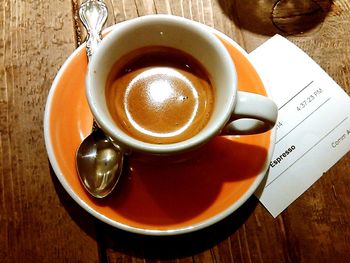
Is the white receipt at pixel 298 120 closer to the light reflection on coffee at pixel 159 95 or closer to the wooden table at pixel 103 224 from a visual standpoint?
the wooden table at pixel 103 224

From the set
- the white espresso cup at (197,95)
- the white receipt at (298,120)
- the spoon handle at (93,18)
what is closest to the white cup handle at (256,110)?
the white espresso cup at (197,95)

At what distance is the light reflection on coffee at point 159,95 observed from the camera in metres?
0.70

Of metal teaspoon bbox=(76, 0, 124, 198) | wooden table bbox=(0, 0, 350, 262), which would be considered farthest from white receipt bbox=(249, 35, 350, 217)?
metal teaspoon bbox=(76, 0, 124, 198)

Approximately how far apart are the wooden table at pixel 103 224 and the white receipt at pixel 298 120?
0.06 ft

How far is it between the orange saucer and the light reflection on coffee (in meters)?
0.05

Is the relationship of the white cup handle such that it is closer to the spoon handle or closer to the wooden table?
the wooden table

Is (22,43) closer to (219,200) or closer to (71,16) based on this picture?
(71,16)

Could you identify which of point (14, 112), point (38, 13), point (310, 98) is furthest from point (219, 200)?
point (38, 13)

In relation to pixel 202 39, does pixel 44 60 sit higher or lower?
lower

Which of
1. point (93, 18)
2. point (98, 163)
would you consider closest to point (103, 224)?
point (98, 163)

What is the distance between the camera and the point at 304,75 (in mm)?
812

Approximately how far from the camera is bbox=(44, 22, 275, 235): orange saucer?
2.13 feet

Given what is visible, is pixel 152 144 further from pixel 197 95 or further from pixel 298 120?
pixel 298 120

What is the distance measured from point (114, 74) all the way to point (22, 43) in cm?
21
